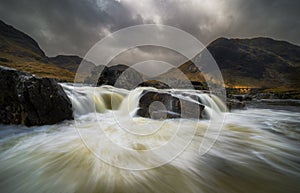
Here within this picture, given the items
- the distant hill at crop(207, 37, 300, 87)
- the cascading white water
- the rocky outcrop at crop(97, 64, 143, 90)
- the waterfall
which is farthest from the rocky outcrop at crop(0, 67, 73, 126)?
the distant hill at crop(207, 37, 300, 87)

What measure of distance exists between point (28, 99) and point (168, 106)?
17.7ft

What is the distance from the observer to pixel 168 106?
7242mm

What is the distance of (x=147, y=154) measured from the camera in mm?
3078

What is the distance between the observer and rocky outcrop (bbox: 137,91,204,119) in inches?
263

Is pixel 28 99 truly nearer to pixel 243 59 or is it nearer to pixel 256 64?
pixel 256 64

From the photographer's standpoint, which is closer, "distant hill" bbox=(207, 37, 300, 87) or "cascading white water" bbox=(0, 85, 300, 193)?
"cascading white water" bbox=(0, 85, 300, 193)

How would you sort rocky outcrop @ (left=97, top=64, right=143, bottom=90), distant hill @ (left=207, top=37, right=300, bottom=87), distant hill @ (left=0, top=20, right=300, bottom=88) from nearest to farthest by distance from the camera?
1. rocky outcrop @ (left=97, top=64, right=143, bottom=90)
2. distant hill @ (left=0, top=20, right=300, bottom=88)
3. distant hill @ (left=207, top=37, right=300, bottom=87)

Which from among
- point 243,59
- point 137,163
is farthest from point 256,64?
point 137,163

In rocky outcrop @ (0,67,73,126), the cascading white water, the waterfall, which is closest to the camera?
the cascading white water

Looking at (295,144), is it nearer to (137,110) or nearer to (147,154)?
(147,154)

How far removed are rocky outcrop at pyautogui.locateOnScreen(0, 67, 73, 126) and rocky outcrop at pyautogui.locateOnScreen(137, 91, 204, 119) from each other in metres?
3.32

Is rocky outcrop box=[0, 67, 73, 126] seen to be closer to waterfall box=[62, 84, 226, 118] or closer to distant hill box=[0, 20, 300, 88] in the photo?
waterfall box=[62, 84, 226, 118]

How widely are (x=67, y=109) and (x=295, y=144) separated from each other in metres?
7.19

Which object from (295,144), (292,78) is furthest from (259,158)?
(292,78)
